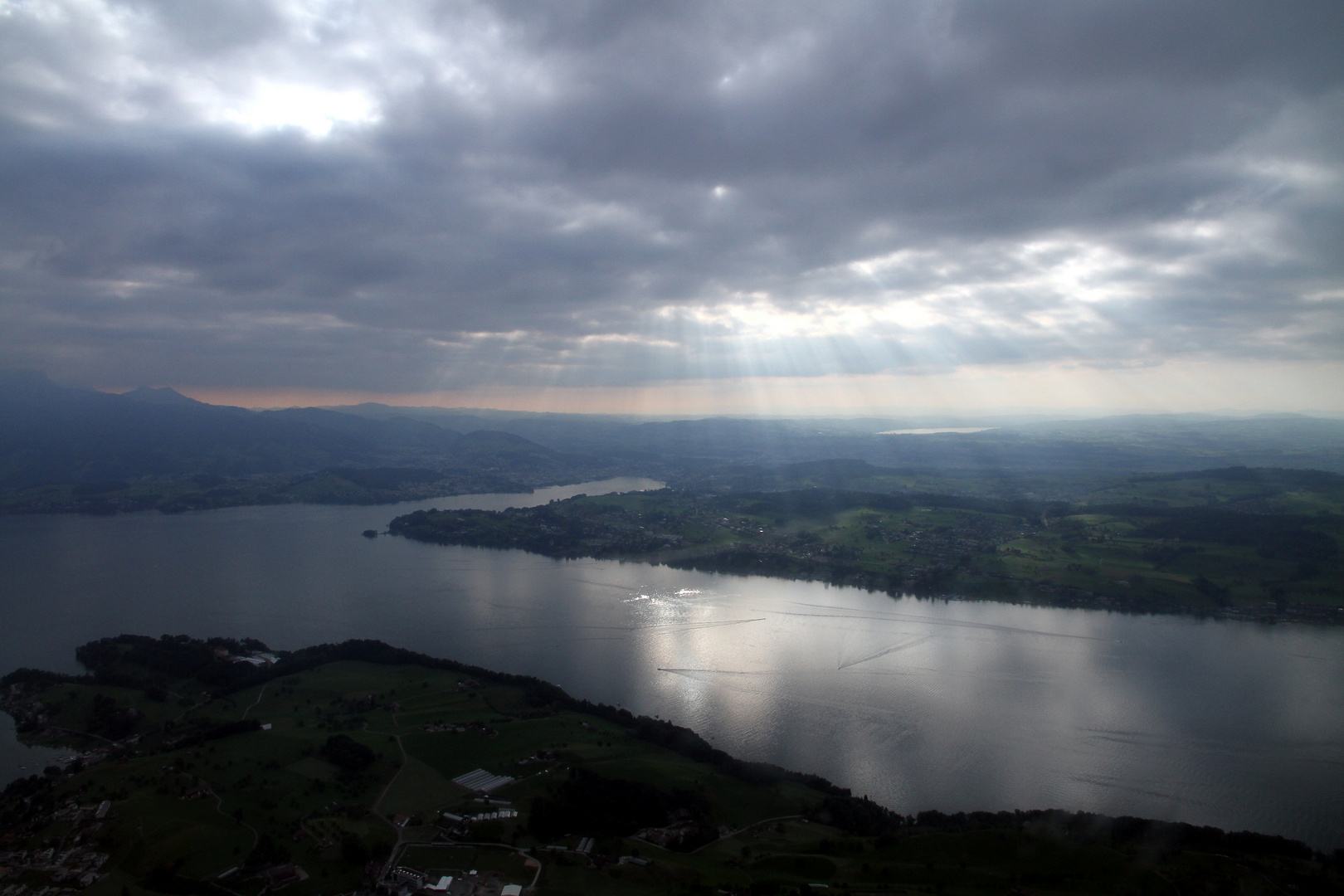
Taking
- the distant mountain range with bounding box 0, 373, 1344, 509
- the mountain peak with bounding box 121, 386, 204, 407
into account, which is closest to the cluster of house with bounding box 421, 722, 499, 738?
the distant mountain range with bounding box 0, 373, 1344, 509

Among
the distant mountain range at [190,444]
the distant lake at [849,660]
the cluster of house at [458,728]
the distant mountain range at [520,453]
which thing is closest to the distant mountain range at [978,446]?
the distant mountain range at [520,453]


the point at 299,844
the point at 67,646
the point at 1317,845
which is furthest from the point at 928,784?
the point at 67,646

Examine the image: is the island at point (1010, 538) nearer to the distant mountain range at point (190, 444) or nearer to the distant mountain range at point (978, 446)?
the distant mountain range at point (978, 446)

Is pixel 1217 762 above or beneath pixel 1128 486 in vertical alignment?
beneath

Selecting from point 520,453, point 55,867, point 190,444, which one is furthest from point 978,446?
point 190,444

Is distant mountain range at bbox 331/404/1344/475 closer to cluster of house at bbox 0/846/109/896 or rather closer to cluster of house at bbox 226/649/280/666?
cluster of house at bbox 226/649/280/666

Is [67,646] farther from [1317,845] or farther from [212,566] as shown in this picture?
[1317,845]
